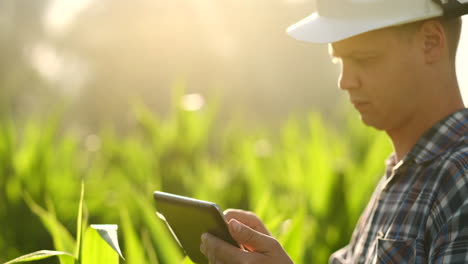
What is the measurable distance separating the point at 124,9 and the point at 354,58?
4231 millimetres

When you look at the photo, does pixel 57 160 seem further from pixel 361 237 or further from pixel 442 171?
pixel 442 171

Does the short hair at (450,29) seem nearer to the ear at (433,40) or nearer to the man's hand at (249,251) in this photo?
the ear at (433,40)

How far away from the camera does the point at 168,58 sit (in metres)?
4.82

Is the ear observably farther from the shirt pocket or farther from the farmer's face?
the shirt pocket

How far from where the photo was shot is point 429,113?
3.25 feet

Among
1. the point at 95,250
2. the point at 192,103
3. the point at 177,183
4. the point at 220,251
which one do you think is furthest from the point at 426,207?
the point at 192,103

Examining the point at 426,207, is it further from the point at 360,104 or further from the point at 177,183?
the point at 177,183

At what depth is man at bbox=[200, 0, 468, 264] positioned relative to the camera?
36.0 inches

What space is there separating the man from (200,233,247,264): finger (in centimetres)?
1

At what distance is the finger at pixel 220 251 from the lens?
32.7 inches

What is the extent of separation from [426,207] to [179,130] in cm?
134

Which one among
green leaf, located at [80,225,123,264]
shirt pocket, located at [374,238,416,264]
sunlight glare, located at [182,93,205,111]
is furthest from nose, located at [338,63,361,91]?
sunlight glare, located at [182,93,205,111]

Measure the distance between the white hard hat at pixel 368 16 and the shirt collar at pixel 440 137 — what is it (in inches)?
5.9

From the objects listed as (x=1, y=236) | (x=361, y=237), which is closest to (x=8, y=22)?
(x=1, y=236)
